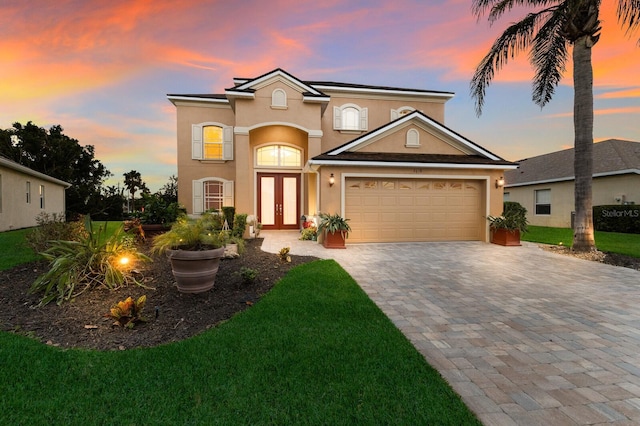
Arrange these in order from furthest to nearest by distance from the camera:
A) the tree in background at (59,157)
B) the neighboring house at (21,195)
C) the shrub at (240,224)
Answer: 1. the tree in background at (59,157)
2. the neighboring house at (21,195)
3. the shrub at (240,224)

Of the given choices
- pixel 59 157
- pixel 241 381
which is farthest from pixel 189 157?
pixel 59 157

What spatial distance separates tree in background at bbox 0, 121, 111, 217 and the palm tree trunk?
29.8m

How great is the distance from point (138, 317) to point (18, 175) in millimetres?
16848

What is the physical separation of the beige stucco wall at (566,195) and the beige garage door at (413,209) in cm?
1003

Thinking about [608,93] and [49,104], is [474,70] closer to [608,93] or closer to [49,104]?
[608,93]

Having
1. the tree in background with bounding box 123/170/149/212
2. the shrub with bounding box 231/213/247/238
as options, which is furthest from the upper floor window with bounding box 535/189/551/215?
the tree in background with bounding box 123/170/149/212

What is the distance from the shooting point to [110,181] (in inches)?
1125

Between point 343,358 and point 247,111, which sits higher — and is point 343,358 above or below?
below

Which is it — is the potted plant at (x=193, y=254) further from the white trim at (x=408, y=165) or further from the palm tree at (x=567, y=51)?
the palm tree at (x=567, y=51)

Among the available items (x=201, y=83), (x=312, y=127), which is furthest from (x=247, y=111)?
(x=201, y=83)

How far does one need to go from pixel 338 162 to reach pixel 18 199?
16.3 m

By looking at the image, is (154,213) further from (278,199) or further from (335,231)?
(335,231)

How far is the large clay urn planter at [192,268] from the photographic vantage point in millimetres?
4363

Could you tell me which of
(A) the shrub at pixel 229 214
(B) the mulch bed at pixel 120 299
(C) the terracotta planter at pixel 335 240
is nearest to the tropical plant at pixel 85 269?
(B) the mulch bed at pixel 120 299
